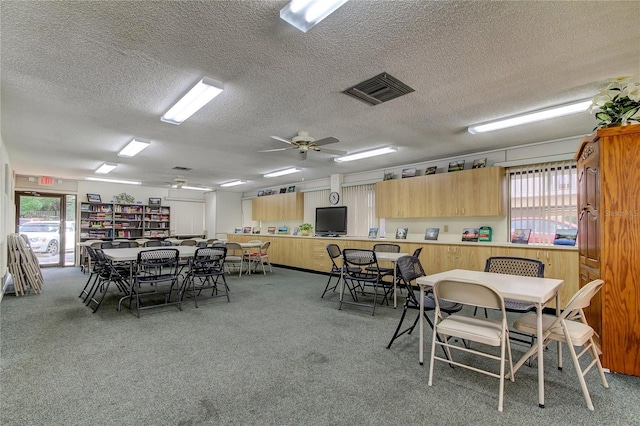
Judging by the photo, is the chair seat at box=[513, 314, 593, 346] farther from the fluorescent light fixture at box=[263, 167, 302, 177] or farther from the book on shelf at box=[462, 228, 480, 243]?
the fluorescent light fixture at box=[263, 167, 302, 177]

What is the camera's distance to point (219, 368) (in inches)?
103

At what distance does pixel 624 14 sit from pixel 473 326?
2385 mm

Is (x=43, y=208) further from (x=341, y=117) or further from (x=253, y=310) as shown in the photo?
(x=341, y=117)

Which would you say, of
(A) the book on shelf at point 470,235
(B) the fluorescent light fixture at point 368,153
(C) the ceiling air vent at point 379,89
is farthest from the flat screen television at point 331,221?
(C) the ceiling air vent at point 379,89

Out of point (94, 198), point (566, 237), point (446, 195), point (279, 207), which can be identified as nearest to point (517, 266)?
point (566, 237)

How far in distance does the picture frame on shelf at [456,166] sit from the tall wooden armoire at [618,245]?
3.23 metres

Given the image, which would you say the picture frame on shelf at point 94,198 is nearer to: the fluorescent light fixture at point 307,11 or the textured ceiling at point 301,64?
the textured ceiling at point 301,64

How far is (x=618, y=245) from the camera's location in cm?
256

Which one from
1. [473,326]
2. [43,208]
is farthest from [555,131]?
[43,208]

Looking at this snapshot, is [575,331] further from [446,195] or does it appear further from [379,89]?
[446,195]

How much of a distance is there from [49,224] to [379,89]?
10763 millimetres

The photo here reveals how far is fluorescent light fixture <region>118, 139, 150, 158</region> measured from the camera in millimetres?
5050

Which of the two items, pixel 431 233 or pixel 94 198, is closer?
pixel 431 233

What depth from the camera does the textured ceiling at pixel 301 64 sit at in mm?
2041
